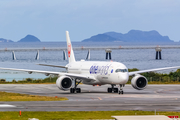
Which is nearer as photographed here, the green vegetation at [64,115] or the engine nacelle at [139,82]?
the green vegetation at [64,115]

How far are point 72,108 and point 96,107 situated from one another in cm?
227

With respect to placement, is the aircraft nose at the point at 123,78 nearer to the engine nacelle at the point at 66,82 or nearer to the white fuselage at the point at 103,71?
the white fuselage at the point at 103,71

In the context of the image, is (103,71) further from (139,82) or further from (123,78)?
(139,82)

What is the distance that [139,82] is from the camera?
1948 inches

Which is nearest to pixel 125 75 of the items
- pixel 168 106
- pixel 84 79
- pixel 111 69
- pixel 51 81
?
pixel 111 69

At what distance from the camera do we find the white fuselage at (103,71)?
4635 cm

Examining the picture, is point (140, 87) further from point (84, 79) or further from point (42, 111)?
point (42, 111)

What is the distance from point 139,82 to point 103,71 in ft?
16.5

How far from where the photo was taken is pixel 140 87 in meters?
49.4

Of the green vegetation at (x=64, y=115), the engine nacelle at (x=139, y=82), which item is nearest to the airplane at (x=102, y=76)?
the engine nacelle at (x=139, y=82)

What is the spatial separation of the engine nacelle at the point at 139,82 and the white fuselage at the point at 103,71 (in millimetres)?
2631

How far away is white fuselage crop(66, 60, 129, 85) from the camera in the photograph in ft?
152

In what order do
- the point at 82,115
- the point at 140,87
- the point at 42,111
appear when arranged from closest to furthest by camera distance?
the point at 82,115 → the point at 42,111 → the point at 140,87

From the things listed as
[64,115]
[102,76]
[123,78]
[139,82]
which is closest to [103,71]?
[102,76]
